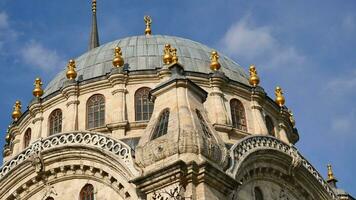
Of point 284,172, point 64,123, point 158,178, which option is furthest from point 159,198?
point 64,123

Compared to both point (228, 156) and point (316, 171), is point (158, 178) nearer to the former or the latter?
point (228, 156)

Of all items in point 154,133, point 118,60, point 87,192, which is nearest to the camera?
point 154,133

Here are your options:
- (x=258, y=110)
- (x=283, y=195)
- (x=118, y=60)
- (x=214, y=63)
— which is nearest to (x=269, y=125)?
(x=258, y=110)

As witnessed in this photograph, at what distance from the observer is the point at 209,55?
131 feet

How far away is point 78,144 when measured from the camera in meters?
29.7

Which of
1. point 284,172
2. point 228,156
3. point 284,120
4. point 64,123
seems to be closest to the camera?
point 228,156

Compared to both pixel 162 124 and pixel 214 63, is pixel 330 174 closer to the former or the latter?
pixel 214 63

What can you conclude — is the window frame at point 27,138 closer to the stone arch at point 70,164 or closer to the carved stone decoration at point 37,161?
the stone arch at point 70,164

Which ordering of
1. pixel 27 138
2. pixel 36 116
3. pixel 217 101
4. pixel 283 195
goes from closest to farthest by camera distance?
pixel 283 195 → pixel 217 101 → pixel 36 116 → pixel 27 138

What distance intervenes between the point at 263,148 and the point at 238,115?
570 cm

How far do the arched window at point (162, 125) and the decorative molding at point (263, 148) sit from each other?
2865 mm

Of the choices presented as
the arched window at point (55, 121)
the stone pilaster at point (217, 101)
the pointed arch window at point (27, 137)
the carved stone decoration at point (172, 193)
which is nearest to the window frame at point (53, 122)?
the arched window at point (55, 121)

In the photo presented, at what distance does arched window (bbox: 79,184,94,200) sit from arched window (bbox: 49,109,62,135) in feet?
21.9

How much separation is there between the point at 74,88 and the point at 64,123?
71.9 inches
